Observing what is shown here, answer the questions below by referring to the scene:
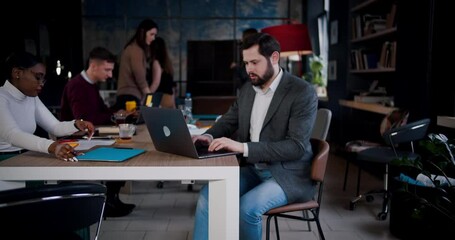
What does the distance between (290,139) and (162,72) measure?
10.4 ft

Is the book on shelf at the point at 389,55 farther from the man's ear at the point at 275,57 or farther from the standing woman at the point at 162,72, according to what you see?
the man's ear at the point at 275,57

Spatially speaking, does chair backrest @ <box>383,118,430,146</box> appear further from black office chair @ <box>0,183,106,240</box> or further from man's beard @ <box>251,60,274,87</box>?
black office chair @ <box>0,183,106,240</box>

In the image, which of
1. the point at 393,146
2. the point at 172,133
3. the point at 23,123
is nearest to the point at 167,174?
the point at 172,133

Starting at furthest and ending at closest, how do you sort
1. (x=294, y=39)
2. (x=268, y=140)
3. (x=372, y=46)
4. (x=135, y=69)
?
(x=372, y=46) < (x=294, y=39) < (x=135, y=69) < (x=268, y=140)

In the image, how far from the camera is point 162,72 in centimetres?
517

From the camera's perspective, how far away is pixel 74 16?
7883 mm

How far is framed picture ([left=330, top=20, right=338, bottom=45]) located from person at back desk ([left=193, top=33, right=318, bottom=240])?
4.65 meters

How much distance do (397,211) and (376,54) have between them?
3102 millimetres

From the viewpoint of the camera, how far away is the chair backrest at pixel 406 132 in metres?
3.64

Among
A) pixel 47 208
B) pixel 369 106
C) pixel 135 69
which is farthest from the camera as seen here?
pixel 369 106

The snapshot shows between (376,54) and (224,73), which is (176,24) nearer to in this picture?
(224,73)

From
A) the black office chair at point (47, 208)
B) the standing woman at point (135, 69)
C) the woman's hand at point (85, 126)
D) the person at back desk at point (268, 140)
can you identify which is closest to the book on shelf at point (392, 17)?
the standing woman at point (135, 69)

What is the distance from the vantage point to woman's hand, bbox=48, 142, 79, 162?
6.21 ft

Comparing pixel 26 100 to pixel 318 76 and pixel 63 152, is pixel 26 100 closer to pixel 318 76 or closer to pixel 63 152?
pixel 63 152
